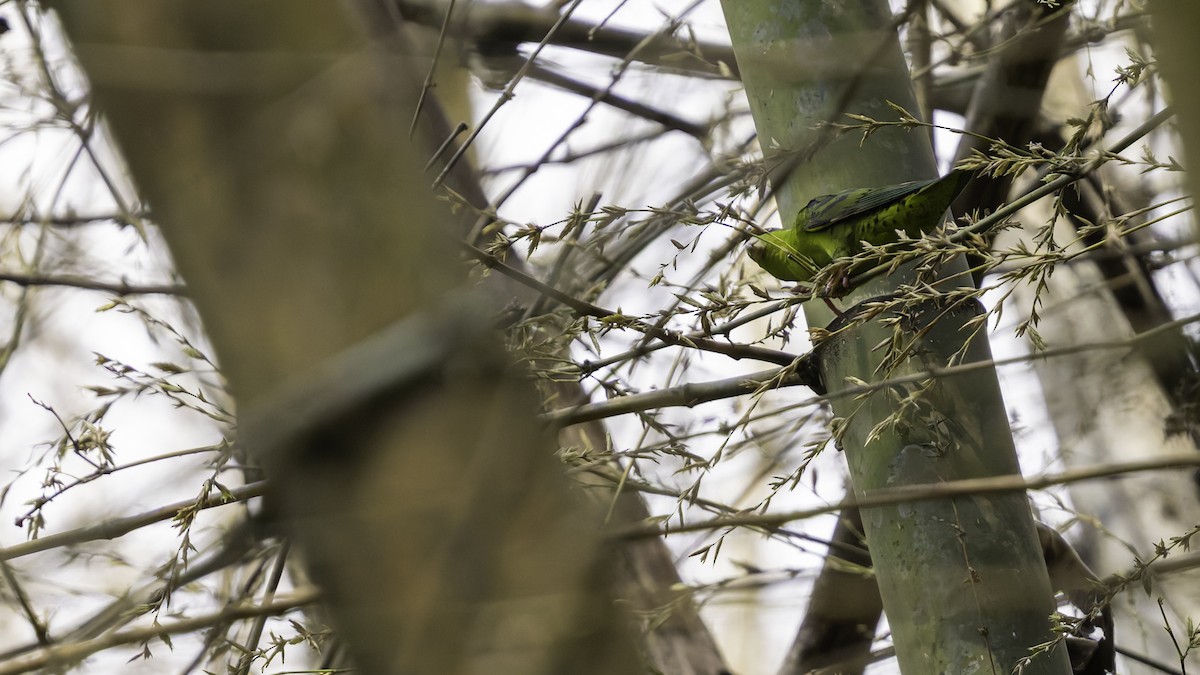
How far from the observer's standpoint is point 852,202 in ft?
9.21

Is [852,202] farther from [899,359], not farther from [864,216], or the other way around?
[899,359]

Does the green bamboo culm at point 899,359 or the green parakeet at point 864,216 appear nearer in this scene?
the green bamboo culm at point 899,359

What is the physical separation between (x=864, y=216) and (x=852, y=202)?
Answer: 10 cm

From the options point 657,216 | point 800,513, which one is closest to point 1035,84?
point 657,216

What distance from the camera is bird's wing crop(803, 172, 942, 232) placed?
8.87 ft

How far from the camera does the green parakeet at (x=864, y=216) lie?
8.73ft

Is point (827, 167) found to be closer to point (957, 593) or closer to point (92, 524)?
point (957, 593)

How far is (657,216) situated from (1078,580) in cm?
220

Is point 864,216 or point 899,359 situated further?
point 864,216

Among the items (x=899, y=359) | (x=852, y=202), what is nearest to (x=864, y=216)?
(x=852, y=202)

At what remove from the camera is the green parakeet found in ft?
8.73

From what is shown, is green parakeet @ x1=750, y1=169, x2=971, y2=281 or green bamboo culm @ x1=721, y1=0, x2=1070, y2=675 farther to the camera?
green parakeet @ x1=750, y1=169, x2=971, y2=281

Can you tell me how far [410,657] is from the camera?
2.85 feet

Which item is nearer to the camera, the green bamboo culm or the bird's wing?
the green bamboo culm
